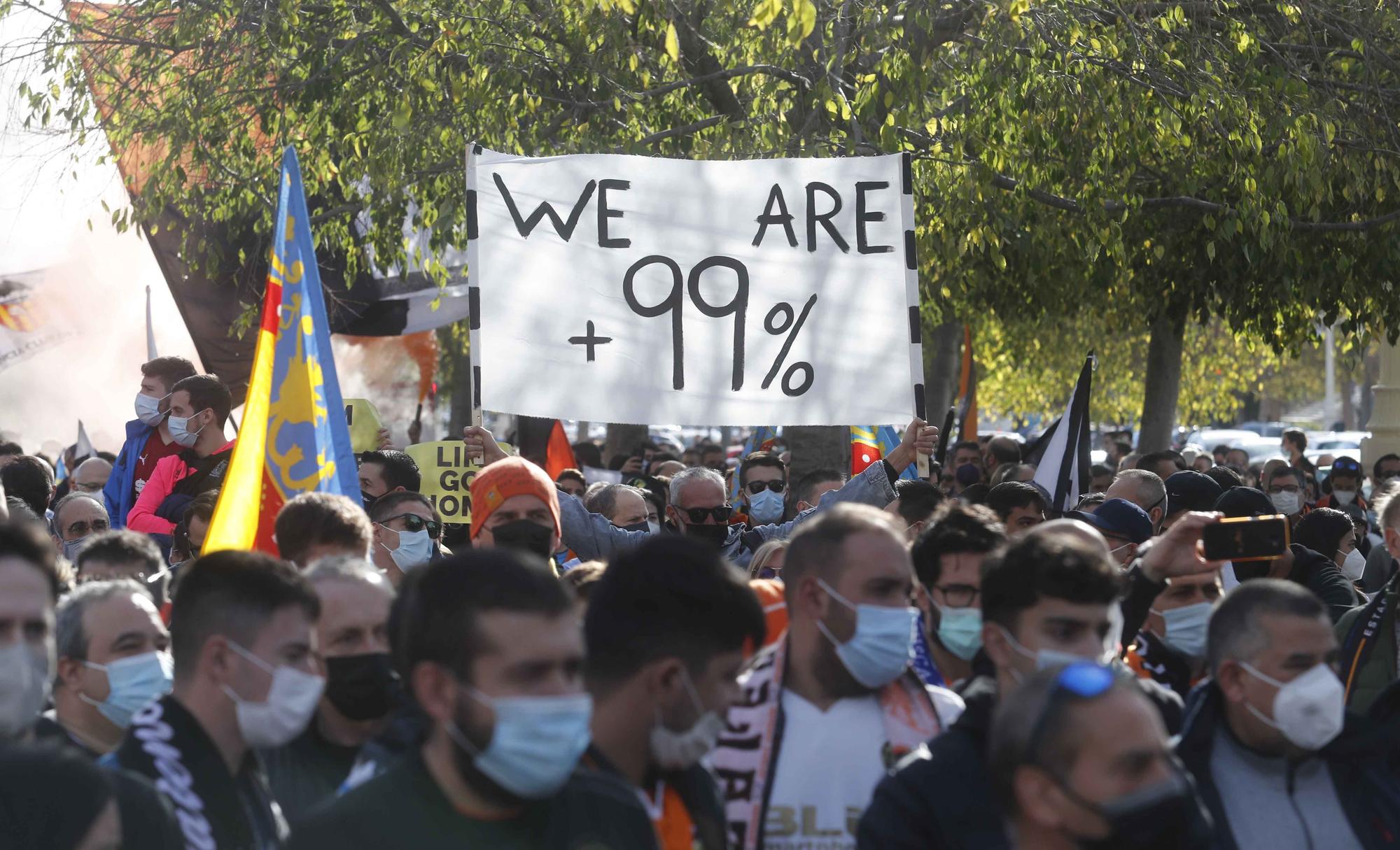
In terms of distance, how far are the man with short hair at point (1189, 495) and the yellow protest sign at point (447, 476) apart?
11.3 ft

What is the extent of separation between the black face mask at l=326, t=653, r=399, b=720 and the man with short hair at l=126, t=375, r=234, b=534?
3.16 metres

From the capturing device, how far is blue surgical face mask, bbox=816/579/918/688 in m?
3.69

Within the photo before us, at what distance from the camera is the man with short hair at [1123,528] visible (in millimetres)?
6090

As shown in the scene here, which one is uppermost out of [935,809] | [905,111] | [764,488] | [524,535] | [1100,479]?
[905,111]

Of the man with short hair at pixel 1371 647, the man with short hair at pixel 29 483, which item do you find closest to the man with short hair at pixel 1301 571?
the man with short hair at pixel 1371 647

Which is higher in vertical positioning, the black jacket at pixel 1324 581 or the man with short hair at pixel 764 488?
the man with short hair at pixel 764 488

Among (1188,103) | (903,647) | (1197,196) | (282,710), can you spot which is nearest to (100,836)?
(282,710)

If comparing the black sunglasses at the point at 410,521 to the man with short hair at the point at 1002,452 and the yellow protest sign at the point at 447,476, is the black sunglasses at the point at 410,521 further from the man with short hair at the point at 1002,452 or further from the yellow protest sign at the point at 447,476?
the man with short hair at the point at 1002,452

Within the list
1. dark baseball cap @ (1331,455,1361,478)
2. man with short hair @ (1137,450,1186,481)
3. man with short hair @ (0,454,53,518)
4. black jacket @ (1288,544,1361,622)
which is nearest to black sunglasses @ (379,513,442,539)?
man with short hair @ (0,454,53,518)

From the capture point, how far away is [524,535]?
5262 millimetres

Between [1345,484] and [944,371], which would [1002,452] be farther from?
[944,371]

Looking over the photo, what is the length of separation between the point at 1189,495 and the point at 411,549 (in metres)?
3.69

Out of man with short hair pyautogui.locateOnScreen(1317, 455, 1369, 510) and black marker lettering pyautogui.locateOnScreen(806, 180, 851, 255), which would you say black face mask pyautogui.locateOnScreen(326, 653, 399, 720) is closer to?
black marker lettering pyautogui.locateOnScreen(806, 180, 851, 255)

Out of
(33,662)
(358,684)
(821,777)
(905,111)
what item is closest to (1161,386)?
(905,111)
